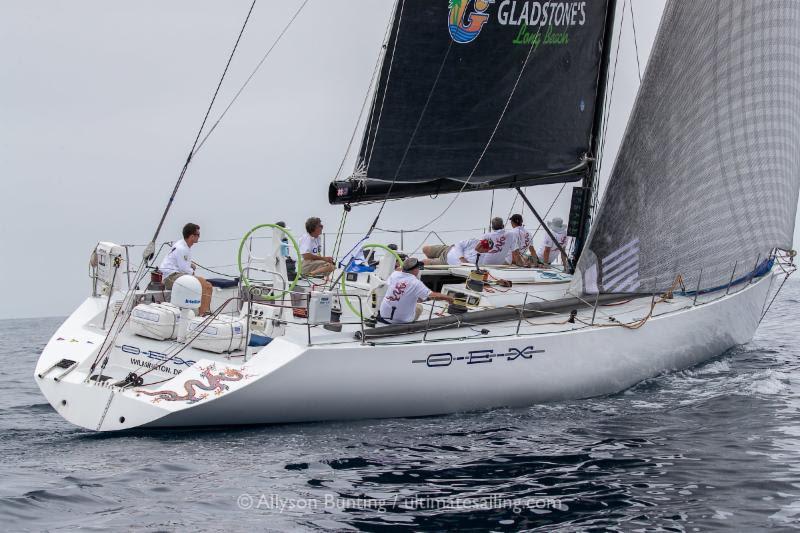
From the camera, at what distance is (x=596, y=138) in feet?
38.8

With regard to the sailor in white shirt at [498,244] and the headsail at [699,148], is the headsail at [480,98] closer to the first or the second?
the sailor in white shirt at [498,244]

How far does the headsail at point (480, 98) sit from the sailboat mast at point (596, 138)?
0.24 ft

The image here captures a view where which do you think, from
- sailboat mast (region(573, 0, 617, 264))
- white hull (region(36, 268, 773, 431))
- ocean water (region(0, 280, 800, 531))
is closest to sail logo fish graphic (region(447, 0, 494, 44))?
sailboat mast (region(573, 0, 617, 264))

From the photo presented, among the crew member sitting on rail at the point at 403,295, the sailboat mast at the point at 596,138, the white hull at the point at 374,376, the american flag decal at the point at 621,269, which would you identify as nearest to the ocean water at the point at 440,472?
the white hull at the point at 374,376

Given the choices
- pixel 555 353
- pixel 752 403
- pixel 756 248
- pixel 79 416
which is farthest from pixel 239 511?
pixel 756 248

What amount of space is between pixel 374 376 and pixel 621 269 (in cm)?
343

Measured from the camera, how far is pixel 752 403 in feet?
30.7

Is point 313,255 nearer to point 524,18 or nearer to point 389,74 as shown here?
point 389,74

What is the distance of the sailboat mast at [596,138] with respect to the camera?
11.5 meters

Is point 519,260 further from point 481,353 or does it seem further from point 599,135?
point 481,353

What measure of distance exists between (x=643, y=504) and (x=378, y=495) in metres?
1.68

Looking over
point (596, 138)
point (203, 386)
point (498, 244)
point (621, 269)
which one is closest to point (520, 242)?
point (498, 244)

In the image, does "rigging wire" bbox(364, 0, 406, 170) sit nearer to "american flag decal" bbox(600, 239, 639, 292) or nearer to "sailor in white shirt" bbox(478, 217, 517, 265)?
"sailor in white shirt" bbox(478, 217, 517, 265)

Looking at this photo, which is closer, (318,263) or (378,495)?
(378,495)
